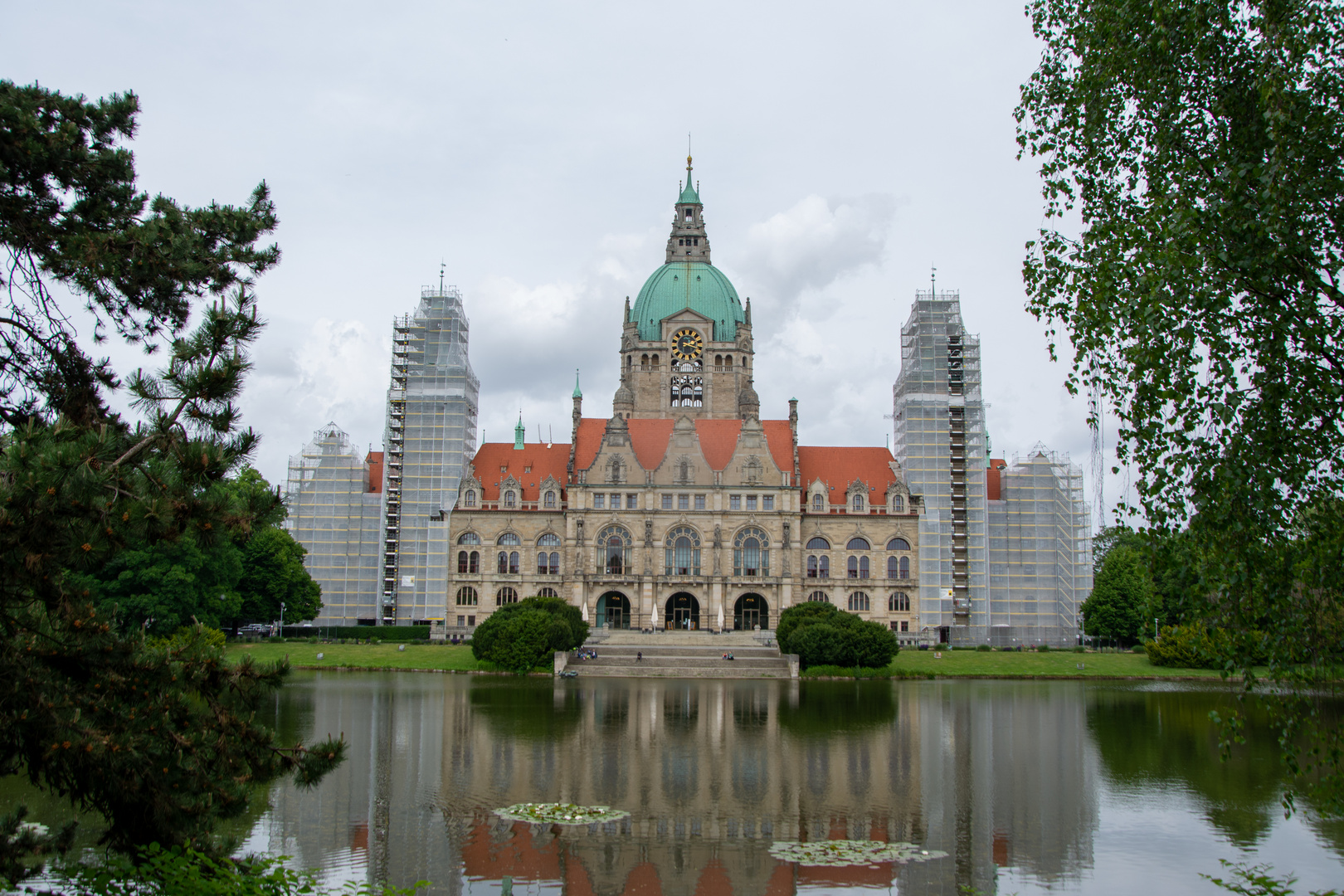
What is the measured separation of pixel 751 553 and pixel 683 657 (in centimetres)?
1651

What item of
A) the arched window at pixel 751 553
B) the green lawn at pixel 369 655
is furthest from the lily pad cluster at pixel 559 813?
the arched window at pixel 751 553

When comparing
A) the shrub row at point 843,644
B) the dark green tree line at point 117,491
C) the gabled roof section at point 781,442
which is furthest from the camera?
the gabled roof section at point 781,442

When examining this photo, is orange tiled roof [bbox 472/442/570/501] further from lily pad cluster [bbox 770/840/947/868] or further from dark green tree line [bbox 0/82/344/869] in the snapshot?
dark green tree line [bbox 0/82/344/869]

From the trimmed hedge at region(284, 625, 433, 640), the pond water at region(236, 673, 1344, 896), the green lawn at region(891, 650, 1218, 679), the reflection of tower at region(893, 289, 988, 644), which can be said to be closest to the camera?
the pond water at region(236, 673, 1344, 896)

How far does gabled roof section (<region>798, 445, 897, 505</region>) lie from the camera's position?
3083 inches

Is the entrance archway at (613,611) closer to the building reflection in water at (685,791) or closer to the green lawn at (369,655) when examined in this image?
the green lawn at (369,655)

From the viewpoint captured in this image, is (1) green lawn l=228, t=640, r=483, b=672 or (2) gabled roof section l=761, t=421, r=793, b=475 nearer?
(1) green lawn l=228, t=640, r=483, b=672

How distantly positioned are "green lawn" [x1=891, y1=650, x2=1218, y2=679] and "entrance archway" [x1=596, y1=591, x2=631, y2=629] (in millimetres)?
20457

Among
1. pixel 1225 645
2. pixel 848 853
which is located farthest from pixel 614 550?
pixel 1225 645

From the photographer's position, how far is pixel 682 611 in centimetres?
7638

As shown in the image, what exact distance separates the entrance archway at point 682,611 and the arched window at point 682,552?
1.64 meters

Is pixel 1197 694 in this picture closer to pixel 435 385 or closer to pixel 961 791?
pixel 961 791

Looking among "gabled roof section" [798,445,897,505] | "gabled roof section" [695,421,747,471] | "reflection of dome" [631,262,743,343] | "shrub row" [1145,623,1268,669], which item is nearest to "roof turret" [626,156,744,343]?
"reflection of dome" [631,262,743,343]

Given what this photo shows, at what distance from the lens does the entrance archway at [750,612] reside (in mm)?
75500
